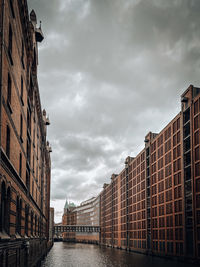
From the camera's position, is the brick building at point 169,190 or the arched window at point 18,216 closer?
the arched window at point 18,216

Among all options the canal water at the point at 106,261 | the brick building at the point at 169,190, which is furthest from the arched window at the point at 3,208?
the brick building at the point at 169,190

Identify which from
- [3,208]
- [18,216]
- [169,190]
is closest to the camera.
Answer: [3,208]

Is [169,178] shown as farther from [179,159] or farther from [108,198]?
[108,198]

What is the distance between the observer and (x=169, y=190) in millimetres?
61031

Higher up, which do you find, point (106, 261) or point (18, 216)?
point (18, 216)

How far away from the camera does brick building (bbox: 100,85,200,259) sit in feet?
167

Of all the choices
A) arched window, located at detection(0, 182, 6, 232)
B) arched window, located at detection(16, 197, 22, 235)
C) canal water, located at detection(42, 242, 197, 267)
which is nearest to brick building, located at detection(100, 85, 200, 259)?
canal water, located at detection(42, 242, 197, 267)

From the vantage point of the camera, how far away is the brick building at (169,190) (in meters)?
50.8

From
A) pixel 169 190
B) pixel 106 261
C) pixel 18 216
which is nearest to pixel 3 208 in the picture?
pixel 18 216

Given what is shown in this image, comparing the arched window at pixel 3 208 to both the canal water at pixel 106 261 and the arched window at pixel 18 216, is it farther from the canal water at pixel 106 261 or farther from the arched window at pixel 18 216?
the canal water at pixel 106 261

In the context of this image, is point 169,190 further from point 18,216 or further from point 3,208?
point 3,208

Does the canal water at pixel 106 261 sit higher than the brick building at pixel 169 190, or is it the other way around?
the brick building at pixel 169 190

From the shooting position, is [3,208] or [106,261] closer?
[3,208]

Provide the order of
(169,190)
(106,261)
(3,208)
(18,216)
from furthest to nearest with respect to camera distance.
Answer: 1. (169,190)
2. (106,261)
3. (18,216)
4. (3,208)
